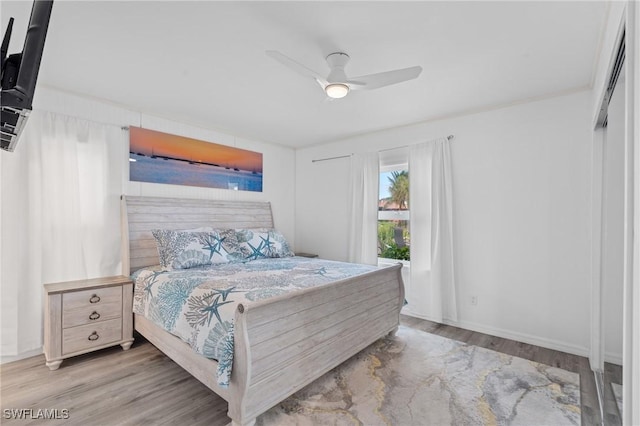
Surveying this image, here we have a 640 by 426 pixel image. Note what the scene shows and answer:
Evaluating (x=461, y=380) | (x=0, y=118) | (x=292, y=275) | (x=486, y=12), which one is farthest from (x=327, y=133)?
(x=0, y=118)

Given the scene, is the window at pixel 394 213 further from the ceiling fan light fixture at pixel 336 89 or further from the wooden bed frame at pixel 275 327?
the ceiling fan light fixture at pixel 336 89

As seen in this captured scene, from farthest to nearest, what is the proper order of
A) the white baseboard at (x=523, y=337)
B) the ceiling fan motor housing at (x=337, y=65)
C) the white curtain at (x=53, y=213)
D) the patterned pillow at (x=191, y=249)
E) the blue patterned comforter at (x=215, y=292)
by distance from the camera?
the patterned pillow at (x=191, y=249) < the white baseboard at (x=523, y=337) < the white curtain at (x=53, y=213) < the ceiling fan motor housing at (x=337, y=65) < the blue patterned comforter at (x=215, y=292)

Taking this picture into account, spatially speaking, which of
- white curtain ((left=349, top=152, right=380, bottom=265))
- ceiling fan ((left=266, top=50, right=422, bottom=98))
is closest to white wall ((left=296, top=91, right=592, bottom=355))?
white curtain ((left=349, top=152, right=380, bottom=265))

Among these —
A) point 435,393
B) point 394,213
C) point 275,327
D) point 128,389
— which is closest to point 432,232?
point 394,213

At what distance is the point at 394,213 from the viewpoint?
424cm

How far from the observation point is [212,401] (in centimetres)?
215

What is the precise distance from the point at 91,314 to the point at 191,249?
982 mm

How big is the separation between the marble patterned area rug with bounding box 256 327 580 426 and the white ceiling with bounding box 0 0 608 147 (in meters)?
2.44

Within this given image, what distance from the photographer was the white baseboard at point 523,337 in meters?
2.84

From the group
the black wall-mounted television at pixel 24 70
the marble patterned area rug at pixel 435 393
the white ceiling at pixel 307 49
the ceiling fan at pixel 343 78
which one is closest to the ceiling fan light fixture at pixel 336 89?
the ceiling fan at pixel 343 78

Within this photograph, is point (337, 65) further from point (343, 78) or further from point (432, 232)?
point (432, 232)

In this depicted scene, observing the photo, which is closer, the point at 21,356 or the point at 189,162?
the point at 21,356

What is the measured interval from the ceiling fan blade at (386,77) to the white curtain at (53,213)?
2.72 metres

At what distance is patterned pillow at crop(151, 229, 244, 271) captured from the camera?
3.05 meters
